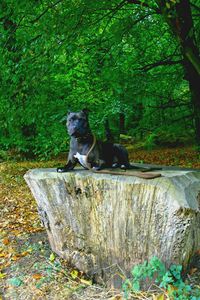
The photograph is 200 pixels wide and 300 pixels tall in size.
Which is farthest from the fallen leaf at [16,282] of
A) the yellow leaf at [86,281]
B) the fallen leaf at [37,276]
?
the yellow leaf at [86,281]

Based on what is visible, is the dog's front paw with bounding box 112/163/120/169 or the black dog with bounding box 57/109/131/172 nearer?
the black dog with bounding box 57/109/131/172

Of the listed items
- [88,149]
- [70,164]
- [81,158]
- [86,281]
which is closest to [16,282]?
[86,281]

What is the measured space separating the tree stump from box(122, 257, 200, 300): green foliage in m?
0.11

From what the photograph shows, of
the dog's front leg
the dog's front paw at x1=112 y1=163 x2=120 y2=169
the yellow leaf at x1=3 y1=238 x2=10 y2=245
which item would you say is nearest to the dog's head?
the dog's front leg

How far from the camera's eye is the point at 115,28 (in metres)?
6.73

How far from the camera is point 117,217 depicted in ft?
12.3

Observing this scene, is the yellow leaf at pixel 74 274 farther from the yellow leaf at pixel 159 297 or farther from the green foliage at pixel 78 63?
the green foliage at pixel 78 63

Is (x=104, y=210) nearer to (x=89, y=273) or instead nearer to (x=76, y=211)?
(x=76, y=211)

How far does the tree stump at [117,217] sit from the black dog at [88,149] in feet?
0.56

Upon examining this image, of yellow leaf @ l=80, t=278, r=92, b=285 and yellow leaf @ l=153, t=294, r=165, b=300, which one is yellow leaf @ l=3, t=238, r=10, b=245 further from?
yellow leaf @ l=153, t=294, r=165, b=300

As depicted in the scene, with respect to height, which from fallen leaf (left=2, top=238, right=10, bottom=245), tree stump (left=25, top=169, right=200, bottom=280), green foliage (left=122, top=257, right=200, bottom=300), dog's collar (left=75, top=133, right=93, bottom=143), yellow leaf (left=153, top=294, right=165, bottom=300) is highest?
dog's collar (left=75, top=133, right=93, bottom=143)

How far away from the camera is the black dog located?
154 inches

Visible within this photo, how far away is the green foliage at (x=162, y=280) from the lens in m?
3.10

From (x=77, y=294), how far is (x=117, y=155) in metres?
1.74
